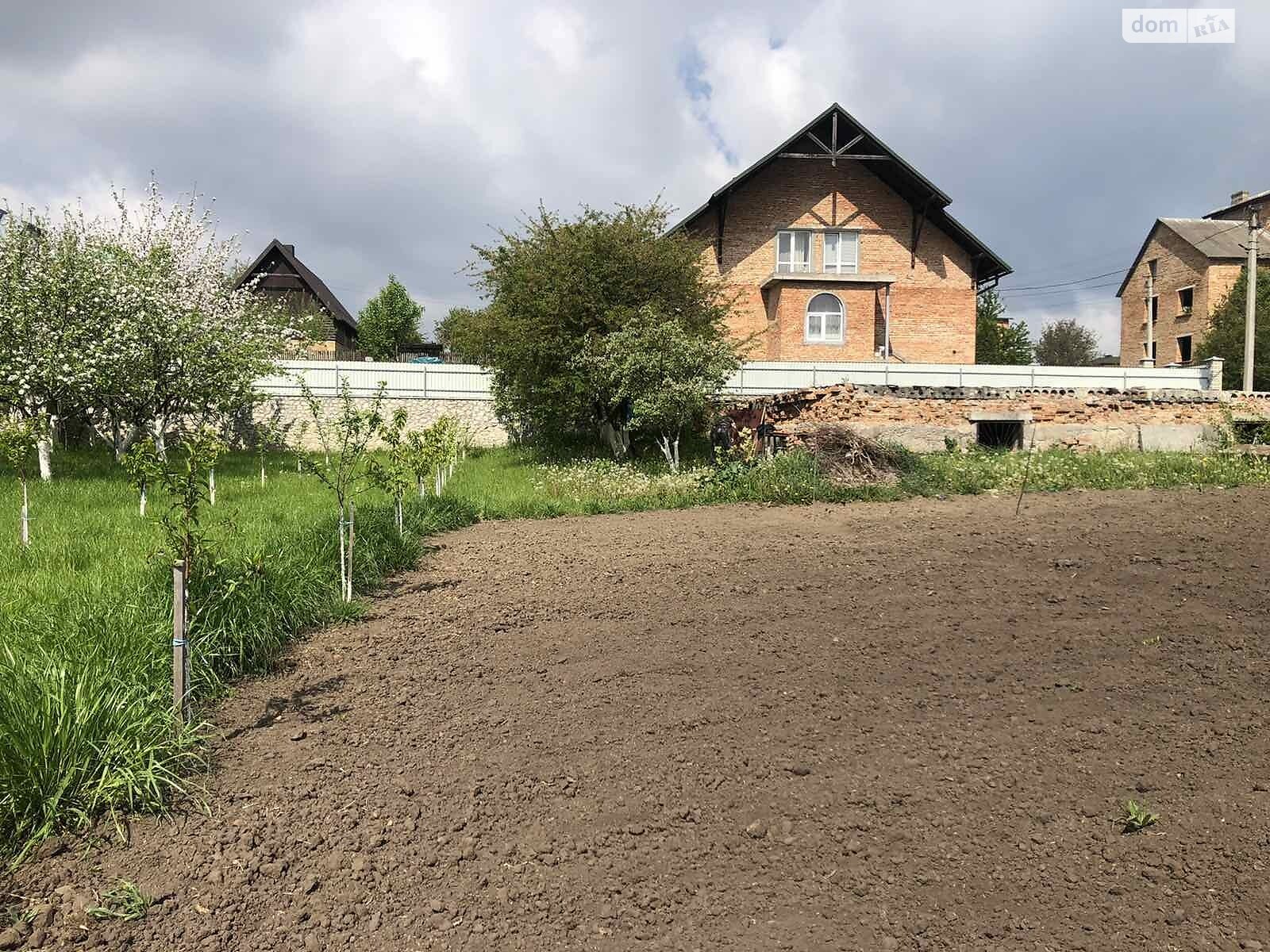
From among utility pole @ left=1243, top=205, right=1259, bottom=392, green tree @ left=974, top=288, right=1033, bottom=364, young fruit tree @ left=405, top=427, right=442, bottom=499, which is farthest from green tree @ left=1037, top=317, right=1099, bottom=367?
young fruit tree @ left=405, top=427, right=442, bottom=499

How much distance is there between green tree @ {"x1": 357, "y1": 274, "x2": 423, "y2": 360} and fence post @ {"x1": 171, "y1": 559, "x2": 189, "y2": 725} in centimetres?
4103

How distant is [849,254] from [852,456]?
→ 17.2m

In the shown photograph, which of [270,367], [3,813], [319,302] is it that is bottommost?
[3,813]

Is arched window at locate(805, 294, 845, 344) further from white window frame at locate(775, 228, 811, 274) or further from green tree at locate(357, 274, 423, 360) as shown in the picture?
green tree at locate(357, 274, 423, 360)

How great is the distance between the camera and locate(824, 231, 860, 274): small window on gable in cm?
2634

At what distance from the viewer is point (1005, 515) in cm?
835

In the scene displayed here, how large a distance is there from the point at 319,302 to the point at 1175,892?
4421 cm

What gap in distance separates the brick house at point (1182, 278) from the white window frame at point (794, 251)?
20.2 m

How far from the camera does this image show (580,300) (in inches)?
635

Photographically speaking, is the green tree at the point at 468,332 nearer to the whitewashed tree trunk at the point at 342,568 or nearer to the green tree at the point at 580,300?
the green tree at the point at 580,300

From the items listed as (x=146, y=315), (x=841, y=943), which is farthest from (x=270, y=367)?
(x=841, y=943)

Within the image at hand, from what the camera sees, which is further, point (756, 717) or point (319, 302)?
point (319, 302)

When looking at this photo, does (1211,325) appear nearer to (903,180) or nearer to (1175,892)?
(903,180)

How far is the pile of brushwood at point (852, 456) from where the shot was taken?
36.5 feet
